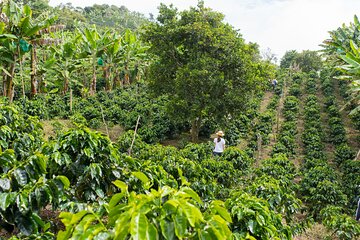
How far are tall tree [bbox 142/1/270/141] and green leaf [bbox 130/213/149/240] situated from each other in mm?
10084

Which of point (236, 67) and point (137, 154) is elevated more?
point (236, 67)

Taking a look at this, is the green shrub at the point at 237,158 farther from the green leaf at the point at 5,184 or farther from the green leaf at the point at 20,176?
the green leaf at the point at 5,184

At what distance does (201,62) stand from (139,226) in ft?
34.3

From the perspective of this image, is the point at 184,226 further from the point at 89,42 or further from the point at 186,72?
the point at 89,42

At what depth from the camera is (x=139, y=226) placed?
1.88m

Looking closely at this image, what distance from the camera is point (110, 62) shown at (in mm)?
18047

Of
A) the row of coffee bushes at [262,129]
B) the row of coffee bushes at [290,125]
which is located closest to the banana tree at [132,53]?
the row of coffee bushes at [262,129]

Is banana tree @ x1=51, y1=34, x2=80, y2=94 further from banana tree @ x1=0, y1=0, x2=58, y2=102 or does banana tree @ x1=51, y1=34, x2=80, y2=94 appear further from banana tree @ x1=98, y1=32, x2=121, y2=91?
banana tree @ x1=0, y1=0, x2=58, y2=102

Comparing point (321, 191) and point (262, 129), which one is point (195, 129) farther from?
point (321, 191)

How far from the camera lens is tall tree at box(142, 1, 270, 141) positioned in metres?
12.1

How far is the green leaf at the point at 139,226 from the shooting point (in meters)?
1.84

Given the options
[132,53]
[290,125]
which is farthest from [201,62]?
[132,53]

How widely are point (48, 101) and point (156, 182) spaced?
496 inches

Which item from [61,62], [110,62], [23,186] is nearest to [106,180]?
[23,186]
